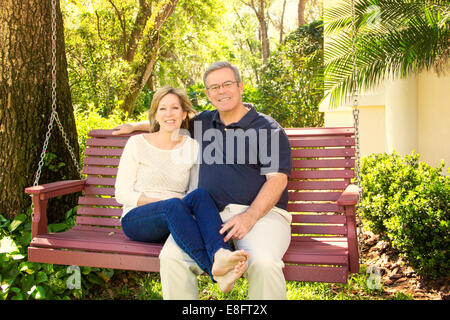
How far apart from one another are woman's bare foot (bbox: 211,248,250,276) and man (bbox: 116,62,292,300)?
0.49 ft

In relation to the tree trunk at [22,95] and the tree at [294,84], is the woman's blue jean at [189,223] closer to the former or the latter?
the tree trunk at [22,95]

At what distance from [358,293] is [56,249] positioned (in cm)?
241

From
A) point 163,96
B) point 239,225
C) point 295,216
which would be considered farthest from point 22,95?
point 295,216

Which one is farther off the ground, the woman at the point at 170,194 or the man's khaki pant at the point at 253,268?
the woman at the point at 170,194

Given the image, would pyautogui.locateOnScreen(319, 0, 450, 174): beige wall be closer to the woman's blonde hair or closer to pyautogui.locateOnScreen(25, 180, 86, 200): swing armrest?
the woman's blonde hair

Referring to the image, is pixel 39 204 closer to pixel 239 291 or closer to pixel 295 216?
pixel 239 291

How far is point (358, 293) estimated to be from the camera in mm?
4012

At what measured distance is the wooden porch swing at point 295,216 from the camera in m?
2.96

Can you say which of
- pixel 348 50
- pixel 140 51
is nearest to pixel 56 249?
pixel 348 50

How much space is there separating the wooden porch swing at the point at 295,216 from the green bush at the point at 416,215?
42cm

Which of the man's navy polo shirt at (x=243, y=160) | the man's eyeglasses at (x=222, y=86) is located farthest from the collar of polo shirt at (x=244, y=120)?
the man's eyeglasses at (x=222, y=86)

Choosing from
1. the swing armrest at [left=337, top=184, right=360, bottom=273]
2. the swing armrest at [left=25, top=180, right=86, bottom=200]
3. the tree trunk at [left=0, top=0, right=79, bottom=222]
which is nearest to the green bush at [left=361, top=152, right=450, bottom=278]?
the swing armrest at [left=337, top=184, right=360, bottom=273]

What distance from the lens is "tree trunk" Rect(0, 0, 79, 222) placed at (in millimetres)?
4094

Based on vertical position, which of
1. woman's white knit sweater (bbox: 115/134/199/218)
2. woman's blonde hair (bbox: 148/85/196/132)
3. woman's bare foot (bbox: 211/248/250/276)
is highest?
woman's blonde hair (bbox: 148/85/196/132)
